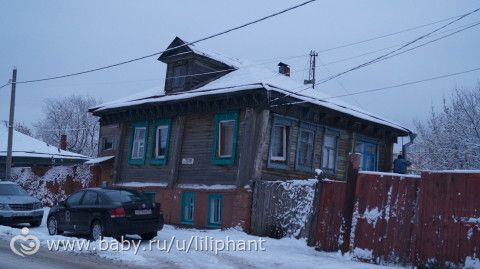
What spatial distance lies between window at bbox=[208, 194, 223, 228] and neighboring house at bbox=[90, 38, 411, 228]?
37mm

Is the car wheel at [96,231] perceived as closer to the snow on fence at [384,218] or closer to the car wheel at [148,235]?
the car wheel at [148,235]

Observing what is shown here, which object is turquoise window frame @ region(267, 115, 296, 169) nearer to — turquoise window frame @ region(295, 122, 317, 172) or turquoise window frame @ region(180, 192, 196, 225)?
turquoise window frame @ region(295, 122, 317, 172)

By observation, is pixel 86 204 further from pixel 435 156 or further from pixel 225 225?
pixel 435 156

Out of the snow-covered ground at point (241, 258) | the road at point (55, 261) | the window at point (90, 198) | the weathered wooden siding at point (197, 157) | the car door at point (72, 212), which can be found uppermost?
the weathered wooden siding at point (197, 157)

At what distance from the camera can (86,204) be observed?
1569 centimetres

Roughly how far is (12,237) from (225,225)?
271 inches

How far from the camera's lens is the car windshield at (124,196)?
1502 centimetres

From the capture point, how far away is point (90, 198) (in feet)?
51.8

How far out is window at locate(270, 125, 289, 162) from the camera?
20.1 metres

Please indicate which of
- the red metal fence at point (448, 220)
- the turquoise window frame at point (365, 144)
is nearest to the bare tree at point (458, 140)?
the turquoise window frame at point (365, 144)

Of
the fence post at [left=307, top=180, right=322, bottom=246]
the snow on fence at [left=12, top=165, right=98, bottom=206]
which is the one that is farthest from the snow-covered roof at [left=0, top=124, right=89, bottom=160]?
the fence post at [left=307, top=180, right=322, bottom=246]

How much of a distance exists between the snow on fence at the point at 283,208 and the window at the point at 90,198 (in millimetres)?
5160

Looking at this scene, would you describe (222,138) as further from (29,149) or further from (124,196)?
(29,149)

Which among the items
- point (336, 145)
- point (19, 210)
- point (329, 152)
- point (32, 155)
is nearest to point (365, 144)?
point (336, 145)
